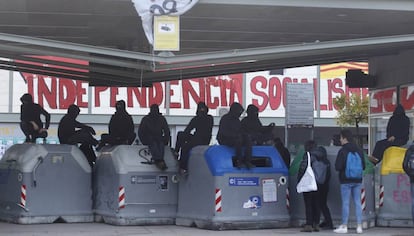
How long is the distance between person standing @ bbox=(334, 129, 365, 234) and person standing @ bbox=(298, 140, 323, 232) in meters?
0.39

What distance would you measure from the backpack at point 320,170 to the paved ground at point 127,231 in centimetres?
95

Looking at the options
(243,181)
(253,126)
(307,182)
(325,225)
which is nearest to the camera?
(307,182)

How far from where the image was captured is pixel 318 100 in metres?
39.2

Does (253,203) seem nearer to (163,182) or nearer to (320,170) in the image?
(320,170)

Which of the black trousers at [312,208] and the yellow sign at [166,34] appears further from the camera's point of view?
the yellow sign at [166,34]

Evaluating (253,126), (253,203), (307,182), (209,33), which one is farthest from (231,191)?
(209,33)

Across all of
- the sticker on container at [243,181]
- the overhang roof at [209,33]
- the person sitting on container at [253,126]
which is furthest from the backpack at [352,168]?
Result: the person sitting on container at [253,126]

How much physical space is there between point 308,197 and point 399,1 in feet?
15.1

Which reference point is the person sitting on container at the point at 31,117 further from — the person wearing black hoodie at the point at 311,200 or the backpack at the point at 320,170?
the backpack at the point at 320,170

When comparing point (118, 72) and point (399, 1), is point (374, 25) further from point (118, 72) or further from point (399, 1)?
point (118, 72)

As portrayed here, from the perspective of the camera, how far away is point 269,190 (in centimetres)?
1266

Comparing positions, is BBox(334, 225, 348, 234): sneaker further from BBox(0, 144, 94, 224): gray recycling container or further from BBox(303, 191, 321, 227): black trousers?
BBox(0, 144, 94, 224): gray recycling container

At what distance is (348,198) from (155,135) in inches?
148

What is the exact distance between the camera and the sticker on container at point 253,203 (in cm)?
1245
